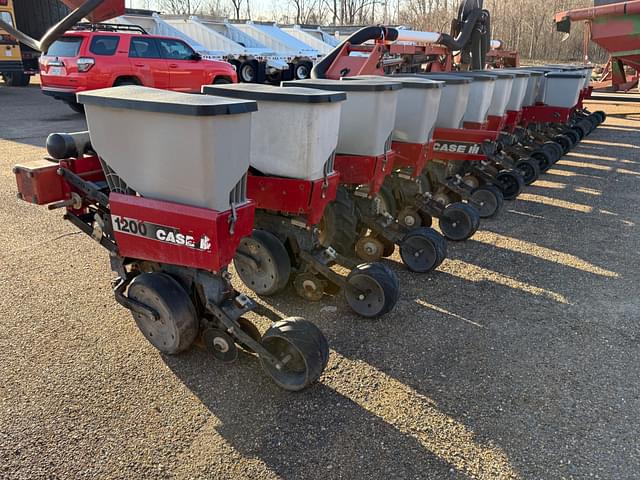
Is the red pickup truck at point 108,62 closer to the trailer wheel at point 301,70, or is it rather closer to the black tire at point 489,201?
the black tire at point 489,201

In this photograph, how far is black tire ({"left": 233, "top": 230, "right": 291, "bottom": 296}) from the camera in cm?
357

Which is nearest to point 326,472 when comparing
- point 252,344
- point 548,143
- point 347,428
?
point 347,428

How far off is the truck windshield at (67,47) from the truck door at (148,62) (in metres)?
0.93

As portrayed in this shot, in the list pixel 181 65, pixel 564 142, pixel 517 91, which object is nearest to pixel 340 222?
pixel 517 91

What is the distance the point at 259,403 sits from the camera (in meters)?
2.66

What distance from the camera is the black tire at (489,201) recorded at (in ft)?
18.9

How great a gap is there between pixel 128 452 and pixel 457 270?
2.92 metres

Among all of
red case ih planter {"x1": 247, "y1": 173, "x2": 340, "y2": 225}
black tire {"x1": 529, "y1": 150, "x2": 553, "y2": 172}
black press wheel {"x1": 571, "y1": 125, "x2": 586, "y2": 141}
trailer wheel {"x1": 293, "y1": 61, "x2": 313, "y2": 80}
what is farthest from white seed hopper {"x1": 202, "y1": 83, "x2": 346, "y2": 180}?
trailer wheel {"x1": 293, "y1": 61, "x2": 313, "y2": 80}

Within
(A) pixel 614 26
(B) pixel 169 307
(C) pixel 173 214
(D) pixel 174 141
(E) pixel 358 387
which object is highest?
(A) pixel 614 26

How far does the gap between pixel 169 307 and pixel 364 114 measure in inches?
75.5

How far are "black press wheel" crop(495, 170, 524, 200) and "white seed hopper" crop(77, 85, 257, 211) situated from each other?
4.68 meters

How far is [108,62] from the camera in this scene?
967 centimetres

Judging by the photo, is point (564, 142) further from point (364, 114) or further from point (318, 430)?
point (318, 430)

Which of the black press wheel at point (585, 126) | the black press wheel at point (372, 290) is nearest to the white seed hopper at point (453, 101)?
the black press wheel at point (372, 290)
